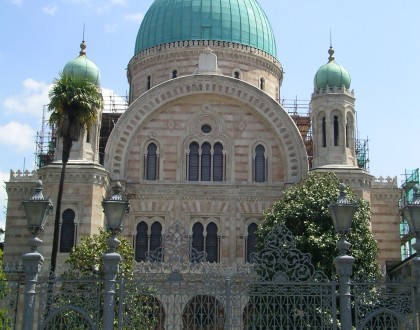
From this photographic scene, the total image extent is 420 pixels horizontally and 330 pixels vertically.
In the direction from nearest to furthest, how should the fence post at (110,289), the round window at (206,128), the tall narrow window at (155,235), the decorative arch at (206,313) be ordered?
1. the fence post at (110,289)
2. the decorative arch at (206,313)
3. the tall narrow window at (155,235)
4. the round window at (206,128)

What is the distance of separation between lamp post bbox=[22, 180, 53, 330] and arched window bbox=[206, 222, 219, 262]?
20.8 m

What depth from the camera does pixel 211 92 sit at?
3797cm

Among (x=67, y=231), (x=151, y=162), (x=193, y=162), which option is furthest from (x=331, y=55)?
(x=67, y=231)

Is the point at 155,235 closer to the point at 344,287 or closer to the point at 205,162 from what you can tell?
the point at 205,162

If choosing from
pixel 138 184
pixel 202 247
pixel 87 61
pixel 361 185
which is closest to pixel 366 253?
pixel 361 185

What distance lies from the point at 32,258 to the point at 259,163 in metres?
23.5

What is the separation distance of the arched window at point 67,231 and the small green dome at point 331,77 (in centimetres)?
1447

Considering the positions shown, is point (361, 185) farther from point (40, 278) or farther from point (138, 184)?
point (40, 278)

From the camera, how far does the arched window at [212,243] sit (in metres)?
36.2

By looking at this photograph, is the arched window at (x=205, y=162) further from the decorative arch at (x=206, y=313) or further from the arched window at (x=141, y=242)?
the decorative arch at (x=206, y=313)

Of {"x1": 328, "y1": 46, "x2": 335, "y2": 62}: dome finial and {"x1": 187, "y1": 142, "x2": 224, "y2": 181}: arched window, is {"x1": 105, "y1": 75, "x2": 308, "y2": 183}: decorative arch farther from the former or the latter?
{"x1": 328, "y1": 46, "x2": 335, "y2": 62}: dome finial

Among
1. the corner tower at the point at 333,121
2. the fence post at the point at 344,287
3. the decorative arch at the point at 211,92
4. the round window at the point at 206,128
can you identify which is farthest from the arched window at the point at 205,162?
the fence post at the point at 344,287

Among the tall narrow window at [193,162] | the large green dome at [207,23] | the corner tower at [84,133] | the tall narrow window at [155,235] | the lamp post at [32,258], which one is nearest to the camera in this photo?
the lamp post at [32,258]

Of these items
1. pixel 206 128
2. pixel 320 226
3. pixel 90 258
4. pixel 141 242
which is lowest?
pixel 90 258
